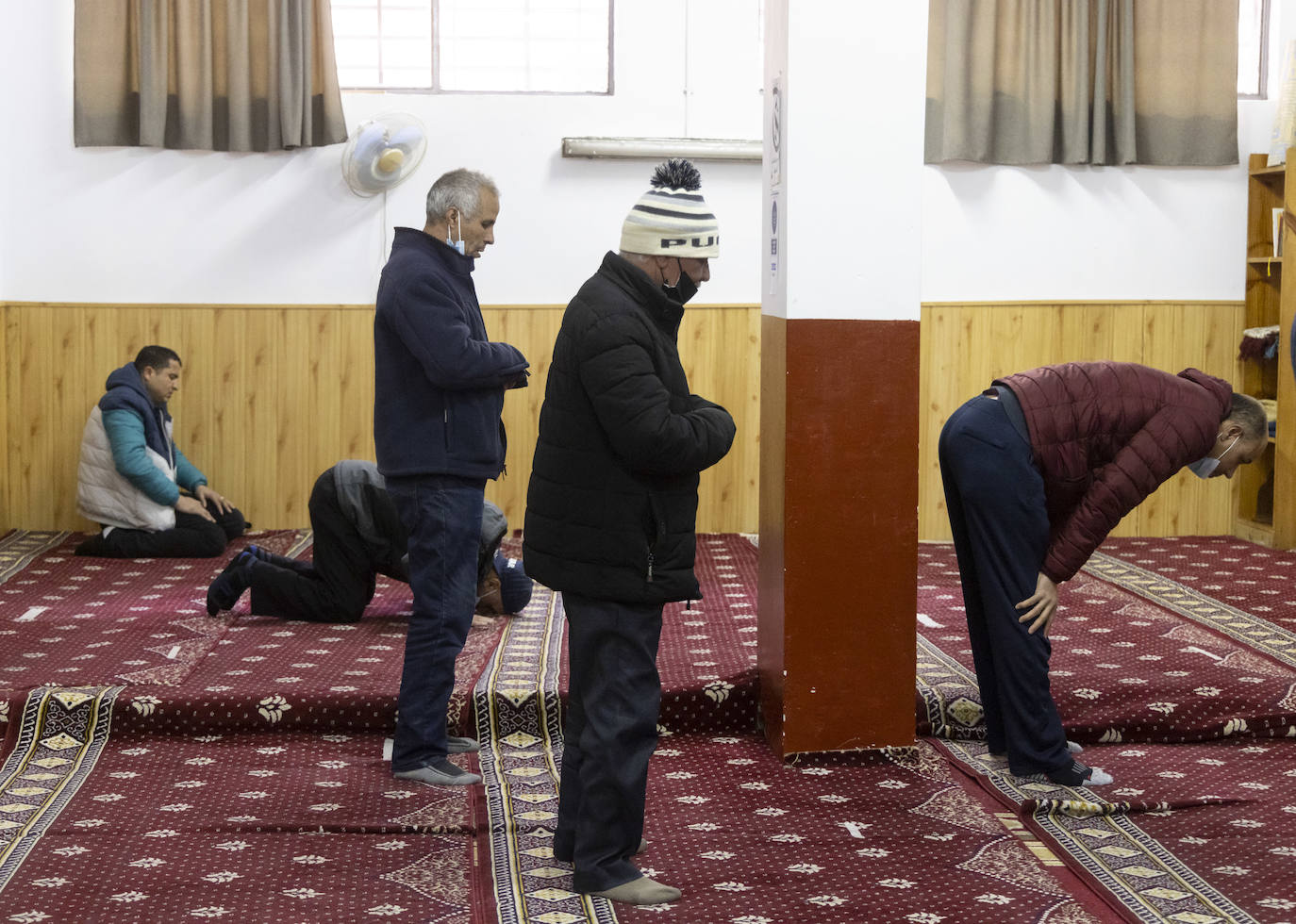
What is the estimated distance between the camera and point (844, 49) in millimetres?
3680

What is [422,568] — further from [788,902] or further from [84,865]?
[788,902]

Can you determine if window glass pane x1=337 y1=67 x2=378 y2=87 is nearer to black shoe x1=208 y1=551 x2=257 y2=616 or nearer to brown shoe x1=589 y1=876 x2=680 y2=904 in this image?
black shoe x1=208 y1=551 x2=257 y2=616

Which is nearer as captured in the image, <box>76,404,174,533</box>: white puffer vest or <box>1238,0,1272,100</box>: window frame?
<box>76,404,174,533</box>: white puffer vest

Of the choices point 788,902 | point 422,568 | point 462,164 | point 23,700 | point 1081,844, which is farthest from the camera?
point 462,164

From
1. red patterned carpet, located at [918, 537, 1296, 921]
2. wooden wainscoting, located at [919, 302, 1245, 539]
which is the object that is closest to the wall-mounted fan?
wooden wainscoting, located at [919, 302, 1245, 539]

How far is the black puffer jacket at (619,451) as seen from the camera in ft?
8.82

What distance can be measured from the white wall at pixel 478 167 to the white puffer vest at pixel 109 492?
926 mm

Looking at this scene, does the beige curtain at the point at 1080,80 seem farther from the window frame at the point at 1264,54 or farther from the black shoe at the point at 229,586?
the black shoe at the point at 229,586

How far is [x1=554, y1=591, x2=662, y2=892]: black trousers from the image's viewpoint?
2797 millimetres

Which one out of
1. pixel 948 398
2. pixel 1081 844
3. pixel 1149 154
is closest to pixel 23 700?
pixel 1081 844

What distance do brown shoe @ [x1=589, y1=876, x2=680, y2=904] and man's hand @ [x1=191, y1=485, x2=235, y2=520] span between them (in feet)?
13.6

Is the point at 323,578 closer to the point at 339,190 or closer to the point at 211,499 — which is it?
the point at 211,499

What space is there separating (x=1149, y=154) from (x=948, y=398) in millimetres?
1543

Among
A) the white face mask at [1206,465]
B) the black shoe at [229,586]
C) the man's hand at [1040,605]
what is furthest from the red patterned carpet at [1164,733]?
the black shoe at [229,586]
